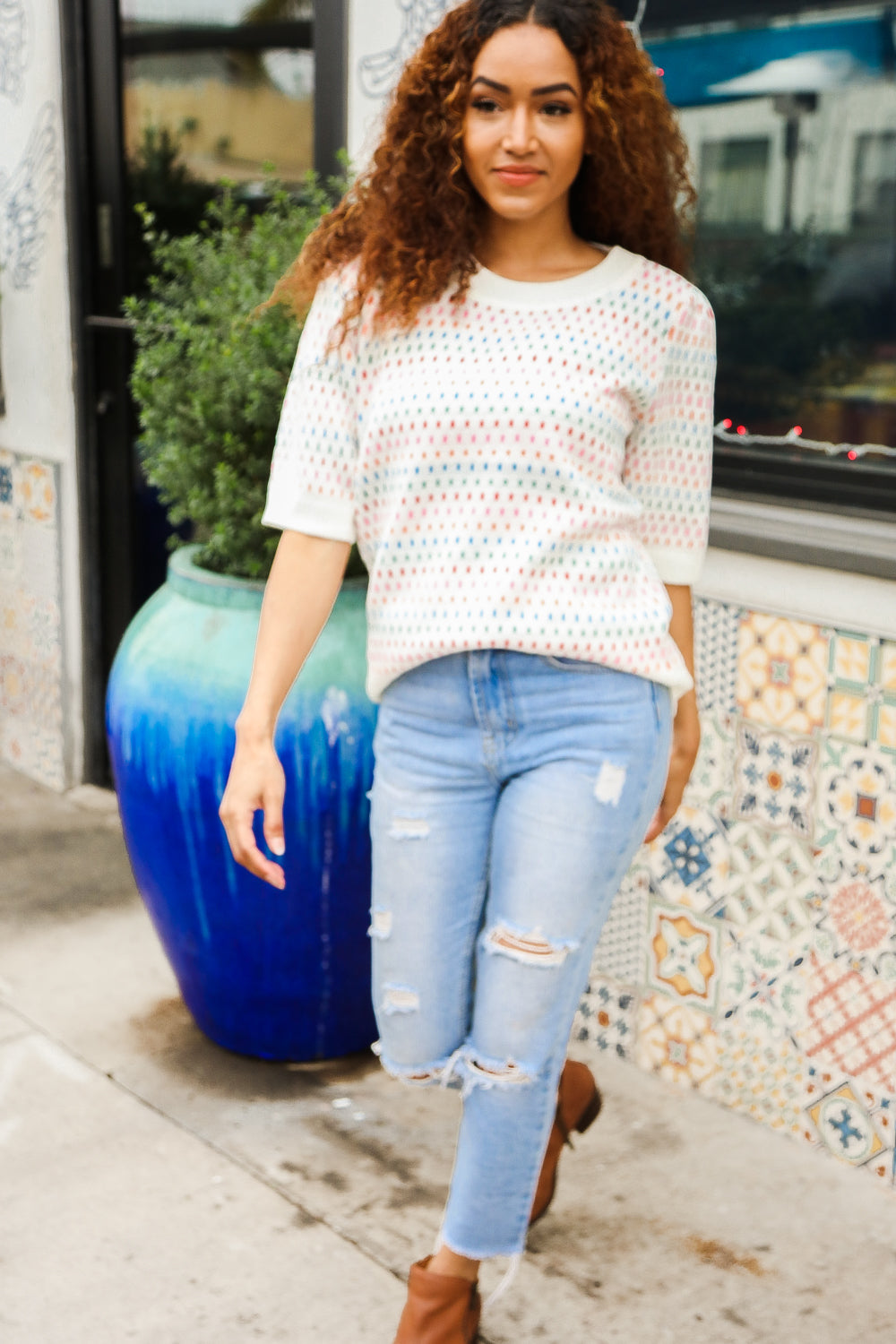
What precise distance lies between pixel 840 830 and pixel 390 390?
112 cm

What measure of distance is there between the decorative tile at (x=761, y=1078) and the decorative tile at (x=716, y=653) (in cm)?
57

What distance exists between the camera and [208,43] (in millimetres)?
3506

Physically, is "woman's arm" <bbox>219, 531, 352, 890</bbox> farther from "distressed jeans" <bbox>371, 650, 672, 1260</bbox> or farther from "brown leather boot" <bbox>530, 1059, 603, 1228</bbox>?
"brown leather boot" <bbox>530, 1059, 603, 1228</bbox>

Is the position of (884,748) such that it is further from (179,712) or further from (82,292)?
(82,292)

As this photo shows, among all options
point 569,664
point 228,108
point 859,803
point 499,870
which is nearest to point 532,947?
point 499,870

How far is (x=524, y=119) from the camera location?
5.25ft

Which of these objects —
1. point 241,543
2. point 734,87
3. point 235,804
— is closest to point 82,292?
point 241,543

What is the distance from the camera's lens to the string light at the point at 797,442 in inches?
91.0

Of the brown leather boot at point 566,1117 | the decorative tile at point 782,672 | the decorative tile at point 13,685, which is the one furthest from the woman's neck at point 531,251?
the decorative tile at point 13,685

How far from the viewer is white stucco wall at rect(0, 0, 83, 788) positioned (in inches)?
145

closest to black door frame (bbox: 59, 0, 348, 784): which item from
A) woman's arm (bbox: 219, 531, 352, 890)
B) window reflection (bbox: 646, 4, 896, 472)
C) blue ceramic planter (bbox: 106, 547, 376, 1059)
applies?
blue ceramic planter (bbox: 106, 547, 376, 1059)

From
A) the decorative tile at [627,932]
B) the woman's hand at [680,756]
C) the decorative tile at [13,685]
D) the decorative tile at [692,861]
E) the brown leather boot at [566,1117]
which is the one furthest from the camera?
the decorative tile at [13,685]

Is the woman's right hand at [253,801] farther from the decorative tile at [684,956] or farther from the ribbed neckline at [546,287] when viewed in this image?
the decorative tile at [684,956]

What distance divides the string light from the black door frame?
164 centimetres
